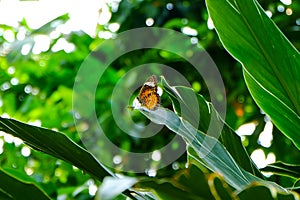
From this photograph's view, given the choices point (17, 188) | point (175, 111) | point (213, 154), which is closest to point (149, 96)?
point (175, 111)

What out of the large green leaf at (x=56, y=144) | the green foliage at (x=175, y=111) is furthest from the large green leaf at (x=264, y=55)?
the large green leaf at (x=56, y=144)

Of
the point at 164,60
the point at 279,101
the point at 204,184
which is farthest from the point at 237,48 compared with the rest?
the point at 164,60

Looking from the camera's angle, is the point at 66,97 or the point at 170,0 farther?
the point at 66,97

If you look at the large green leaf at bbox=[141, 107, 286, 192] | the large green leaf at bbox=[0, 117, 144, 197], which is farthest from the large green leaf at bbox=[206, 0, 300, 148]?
the large green leaf at bbox=[0, 117, 144, 197]

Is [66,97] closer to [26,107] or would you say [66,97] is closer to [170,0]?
[26,107]

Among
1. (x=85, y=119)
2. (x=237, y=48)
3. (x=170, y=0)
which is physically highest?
(x=170, y=0)

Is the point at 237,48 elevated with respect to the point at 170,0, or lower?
lower

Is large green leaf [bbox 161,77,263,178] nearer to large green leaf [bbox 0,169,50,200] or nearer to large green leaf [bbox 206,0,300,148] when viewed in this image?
large green leaf [bbox 206,0,300,148]
